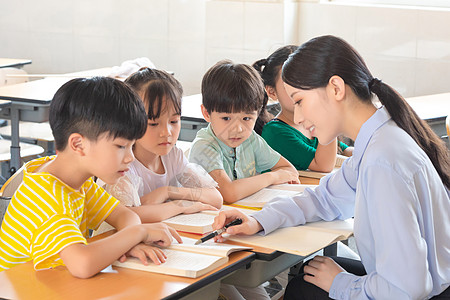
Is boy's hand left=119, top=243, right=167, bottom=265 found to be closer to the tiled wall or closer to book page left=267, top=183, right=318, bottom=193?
book page left=267, top=183, right=318, bottom=193

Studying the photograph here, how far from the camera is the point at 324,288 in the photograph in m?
1.62

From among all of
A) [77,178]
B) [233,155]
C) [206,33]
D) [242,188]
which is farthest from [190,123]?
[206,33]

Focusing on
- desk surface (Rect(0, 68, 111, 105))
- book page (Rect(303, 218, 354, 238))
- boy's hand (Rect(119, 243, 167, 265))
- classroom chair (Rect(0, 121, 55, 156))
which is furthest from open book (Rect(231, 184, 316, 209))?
classroom chair (Rect(0, 121, 55, 156))

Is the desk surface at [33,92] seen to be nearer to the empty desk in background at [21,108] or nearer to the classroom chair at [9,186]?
the empty desk in background at [21,108]

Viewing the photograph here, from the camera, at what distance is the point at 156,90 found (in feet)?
6.24

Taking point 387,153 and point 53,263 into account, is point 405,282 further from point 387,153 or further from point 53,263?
point 53,263

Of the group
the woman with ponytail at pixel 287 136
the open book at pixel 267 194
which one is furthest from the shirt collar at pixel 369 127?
the woman with ponytail at pixel 287 136

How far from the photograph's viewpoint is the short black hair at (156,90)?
189cm

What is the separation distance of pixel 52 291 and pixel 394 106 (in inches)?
35.1

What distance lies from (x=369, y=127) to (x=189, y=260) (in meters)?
0.54

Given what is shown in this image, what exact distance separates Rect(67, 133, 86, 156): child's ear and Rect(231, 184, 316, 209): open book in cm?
63

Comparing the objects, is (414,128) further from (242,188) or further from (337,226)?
(242,188)

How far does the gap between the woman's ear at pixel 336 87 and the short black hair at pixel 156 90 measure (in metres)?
0.52

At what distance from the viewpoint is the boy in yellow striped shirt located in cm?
136
